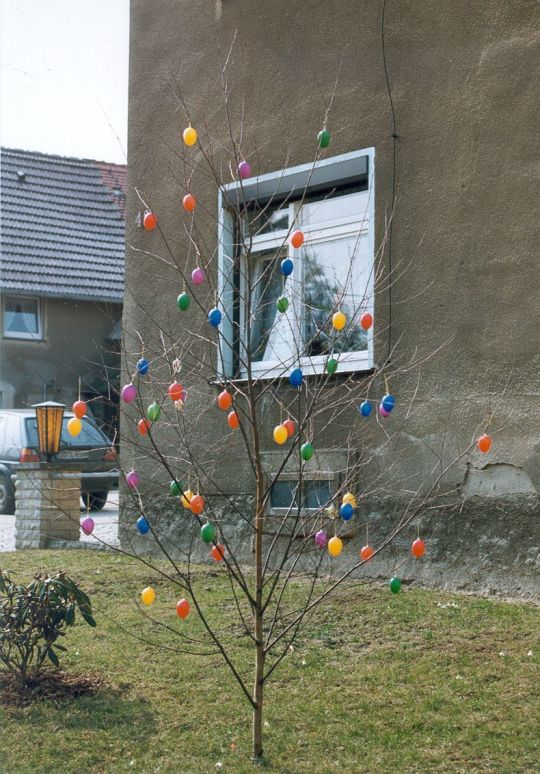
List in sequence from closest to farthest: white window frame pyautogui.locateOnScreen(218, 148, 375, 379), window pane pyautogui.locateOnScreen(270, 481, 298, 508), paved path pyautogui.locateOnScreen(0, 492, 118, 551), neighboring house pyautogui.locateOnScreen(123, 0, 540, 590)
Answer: neighboring house pyautogui.locateOnScreen(123, 0, 540, 590) < white window frame pyautogui.locateOnScreen(218, 148, 375, 379) < window pane pyautogui.locateOnScreen(270, 481, 298, 508) < paved path pyautogui.locateOnScreen(0, 492, 118, 551)

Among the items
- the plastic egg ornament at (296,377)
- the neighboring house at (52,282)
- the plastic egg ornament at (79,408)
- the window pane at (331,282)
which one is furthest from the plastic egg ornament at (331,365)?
the neighboring house at (52,282)

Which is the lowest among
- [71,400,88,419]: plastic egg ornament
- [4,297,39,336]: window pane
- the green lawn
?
the green lawn

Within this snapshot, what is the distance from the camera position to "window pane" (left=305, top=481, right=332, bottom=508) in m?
8.12

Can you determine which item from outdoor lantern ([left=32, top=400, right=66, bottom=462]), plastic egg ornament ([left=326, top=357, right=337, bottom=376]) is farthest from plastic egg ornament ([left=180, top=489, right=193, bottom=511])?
outdoor lantern ([left=32, top=400, right=66, bottom=462])

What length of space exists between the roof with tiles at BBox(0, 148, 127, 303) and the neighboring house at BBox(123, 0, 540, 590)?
16.0m

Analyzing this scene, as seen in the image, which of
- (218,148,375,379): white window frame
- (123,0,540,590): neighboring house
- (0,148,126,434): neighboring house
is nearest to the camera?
(123,0,540,590): neighboring house

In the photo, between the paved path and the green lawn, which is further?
the paved path

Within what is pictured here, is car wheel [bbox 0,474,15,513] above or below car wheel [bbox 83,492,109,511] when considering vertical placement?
below

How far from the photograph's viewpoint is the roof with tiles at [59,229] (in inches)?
982

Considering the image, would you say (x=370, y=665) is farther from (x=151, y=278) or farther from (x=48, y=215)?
(x=48, y=215)

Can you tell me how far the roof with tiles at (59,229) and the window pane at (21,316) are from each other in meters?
0.84

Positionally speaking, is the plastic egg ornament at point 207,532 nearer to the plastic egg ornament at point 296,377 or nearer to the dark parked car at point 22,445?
the plastic egg ornament at point 296,377

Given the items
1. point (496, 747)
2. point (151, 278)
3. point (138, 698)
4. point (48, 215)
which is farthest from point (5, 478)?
point (496, 747)

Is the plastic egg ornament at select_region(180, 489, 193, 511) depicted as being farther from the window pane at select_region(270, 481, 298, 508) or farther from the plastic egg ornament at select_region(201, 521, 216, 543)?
the window pane at select_region(270, 481, 298, 508)
